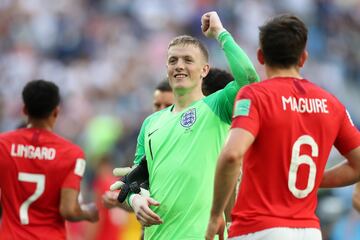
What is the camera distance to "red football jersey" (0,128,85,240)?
9.17 metres

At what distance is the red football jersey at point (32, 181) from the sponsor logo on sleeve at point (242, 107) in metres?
3.24

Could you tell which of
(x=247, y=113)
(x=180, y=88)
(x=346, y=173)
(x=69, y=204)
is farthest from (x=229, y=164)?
(x=69, y=204)

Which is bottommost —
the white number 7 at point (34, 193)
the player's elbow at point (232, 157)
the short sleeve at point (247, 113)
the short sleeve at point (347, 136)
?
the white number 7 at point (34, 193)

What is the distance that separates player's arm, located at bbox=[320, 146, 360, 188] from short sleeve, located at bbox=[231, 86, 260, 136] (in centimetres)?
85

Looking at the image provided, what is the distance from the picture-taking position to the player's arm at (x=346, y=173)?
267 inches

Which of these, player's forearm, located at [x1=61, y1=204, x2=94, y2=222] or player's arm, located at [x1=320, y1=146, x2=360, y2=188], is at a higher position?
player's arm, located at [x1=320, y1=146, x2=360, y2=188]

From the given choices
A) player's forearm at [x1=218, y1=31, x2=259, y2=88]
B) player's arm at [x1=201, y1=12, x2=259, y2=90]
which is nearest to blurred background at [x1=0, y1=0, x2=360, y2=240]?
player's arm at [x1=201, y1=12, x2=259, y2=90]

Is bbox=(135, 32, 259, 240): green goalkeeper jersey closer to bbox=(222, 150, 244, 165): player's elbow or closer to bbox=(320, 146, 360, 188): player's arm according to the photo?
bbox=(320, 146, 360, 188): player's arm

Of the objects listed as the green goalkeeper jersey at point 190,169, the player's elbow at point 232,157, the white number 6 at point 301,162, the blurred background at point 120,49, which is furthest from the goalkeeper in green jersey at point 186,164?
the blurred background at point 120,49

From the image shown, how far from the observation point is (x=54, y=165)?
9.21 meters

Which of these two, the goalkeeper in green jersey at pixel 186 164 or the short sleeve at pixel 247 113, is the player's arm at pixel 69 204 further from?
the short sleeve at pixel 247 113

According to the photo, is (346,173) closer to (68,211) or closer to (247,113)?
(247,113)

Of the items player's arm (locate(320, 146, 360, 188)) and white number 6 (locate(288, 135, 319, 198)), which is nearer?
white number 6 (locate(288, 135, 319, 198))

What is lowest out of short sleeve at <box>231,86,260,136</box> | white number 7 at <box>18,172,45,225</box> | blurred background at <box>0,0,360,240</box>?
white number 7 at <box>18,172,45,225</box>
